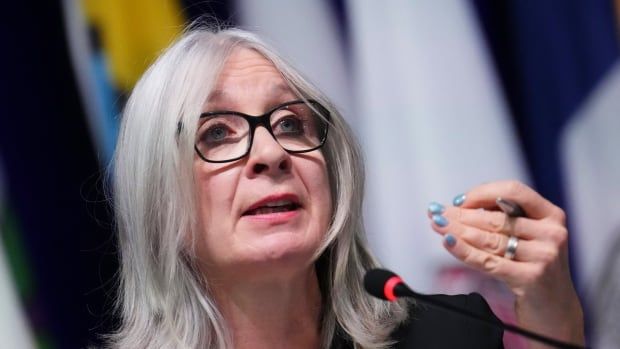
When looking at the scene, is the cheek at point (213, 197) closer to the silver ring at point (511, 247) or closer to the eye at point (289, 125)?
the eye at point (289, 125)

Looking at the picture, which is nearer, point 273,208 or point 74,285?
point 273,208

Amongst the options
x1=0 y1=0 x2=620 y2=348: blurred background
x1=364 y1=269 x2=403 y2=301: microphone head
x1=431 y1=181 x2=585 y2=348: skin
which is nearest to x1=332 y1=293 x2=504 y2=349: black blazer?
x1=431 y1=181 x2=585 y2=348: skin

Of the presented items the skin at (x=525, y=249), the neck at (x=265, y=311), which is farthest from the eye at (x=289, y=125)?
the skin at (x=525, y=249)

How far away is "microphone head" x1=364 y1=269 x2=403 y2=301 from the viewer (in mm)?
1151

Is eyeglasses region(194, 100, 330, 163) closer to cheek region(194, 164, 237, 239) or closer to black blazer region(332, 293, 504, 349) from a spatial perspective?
cheek region(194, 164, 237, 239)

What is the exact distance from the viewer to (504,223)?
1.26 meters

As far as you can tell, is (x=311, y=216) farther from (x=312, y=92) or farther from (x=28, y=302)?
(x=28, y=302)

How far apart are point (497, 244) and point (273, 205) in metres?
0.40

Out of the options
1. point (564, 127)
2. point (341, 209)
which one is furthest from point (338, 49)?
point (341, 209)

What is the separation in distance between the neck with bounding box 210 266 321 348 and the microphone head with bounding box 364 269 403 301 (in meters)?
0.35

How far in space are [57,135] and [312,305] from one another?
2.77 feet

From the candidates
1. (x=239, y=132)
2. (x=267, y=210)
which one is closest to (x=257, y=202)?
(x=267, y=210)

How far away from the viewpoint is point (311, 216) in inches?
59.0

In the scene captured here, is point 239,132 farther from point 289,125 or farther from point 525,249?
point 525,249
